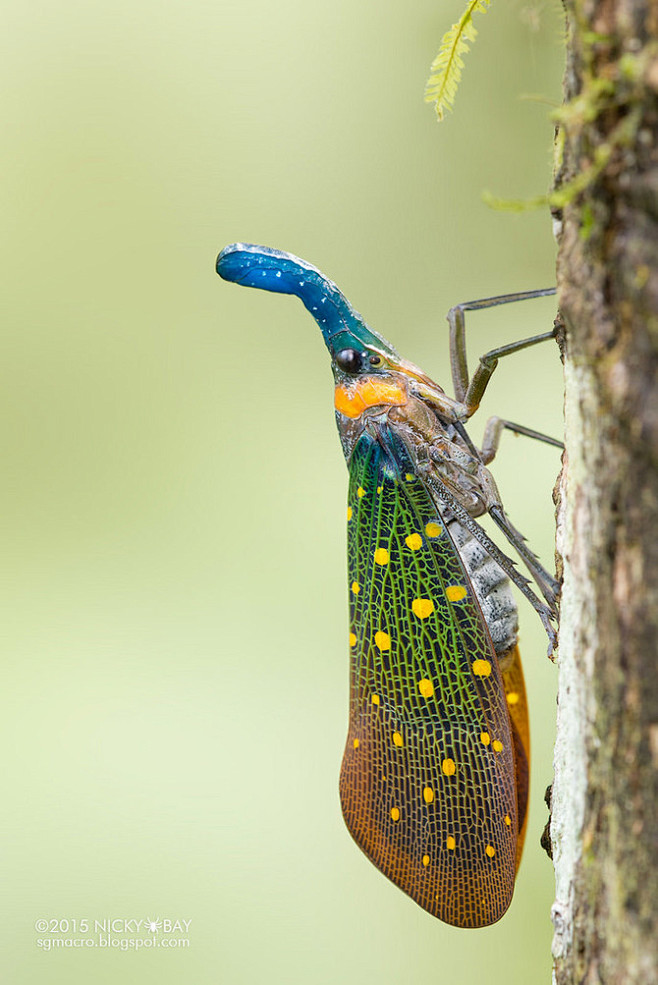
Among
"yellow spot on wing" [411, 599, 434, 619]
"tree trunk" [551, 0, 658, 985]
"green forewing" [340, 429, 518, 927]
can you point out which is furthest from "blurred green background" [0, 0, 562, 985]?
"tree trunk" [551, 0, 658, 985]

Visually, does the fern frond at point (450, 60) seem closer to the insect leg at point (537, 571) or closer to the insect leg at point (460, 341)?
the insect leg at point (460, 341)

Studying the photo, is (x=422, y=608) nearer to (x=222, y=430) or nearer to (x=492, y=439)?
(x=492, y=439)

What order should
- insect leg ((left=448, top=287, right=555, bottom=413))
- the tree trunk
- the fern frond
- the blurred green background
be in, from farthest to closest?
1. the blurred green background
2. insect leg ((left=448, top=287, right=555, bottom=413))
3. the fern frond
4. the tree trunk

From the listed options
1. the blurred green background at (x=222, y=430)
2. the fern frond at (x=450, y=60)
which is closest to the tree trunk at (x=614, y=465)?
the fern frond at (x=450, y=60)

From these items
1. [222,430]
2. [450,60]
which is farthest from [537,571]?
[222,430]

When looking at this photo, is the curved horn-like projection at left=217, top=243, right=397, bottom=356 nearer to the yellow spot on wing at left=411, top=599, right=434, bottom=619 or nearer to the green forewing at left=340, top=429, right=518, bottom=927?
the green forewing at left=340, top=429, right=518, bottom=927

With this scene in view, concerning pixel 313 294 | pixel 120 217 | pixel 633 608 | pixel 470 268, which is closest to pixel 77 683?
pixel 120 217

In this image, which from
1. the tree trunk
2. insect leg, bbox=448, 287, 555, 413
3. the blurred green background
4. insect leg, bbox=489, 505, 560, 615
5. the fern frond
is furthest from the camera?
the blurred green background

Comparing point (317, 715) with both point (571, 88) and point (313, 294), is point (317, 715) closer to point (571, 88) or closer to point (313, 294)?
point (313, 294)
